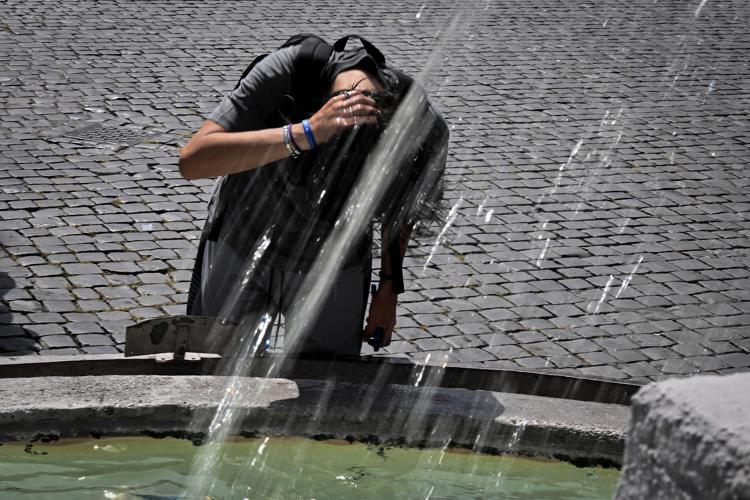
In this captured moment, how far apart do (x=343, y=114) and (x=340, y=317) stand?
82 centimetres

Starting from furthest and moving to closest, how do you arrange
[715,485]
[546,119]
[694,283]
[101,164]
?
1. [546,119]
2. [101,164]
3. [694,283]
4. [715,485]

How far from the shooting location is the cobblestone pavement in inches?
225

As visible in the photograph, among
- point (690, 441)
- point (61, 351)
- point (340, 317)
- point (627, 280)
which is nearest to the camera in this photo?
point (690, 441)

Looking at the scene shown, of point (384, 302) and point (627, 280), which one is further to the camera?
point (627, 280)

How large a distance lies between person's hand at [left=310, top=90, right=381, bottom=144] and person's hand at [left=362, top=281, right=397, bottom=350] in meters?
0.74

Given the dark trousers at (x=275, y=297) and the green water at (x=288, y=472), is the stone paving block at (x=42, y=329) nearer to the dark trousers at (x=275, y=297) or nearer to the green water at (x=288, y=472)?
the dark trousers at (x=275, y=297)

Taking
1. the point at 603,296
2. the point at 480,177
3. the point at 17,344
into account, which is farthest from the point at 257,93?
the point at 480,177

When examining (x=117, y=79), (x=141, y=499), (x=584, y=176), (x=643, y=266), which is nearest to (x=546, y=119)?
(x=584, y=176)

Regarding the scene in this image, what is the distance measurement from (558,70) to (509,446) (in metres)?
7.62

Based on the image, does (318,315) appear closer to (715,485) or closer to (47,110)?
(715,485)

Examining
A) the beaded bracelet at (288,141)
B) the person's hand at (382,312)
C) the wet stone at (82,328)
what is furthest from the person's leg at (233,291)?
the wet stone at (82,328)

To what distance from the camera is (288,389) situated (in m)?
3.43

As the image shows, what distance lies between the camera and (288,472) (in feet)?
10.7

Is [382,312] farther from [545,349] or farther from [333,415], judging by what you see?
[545,349]
